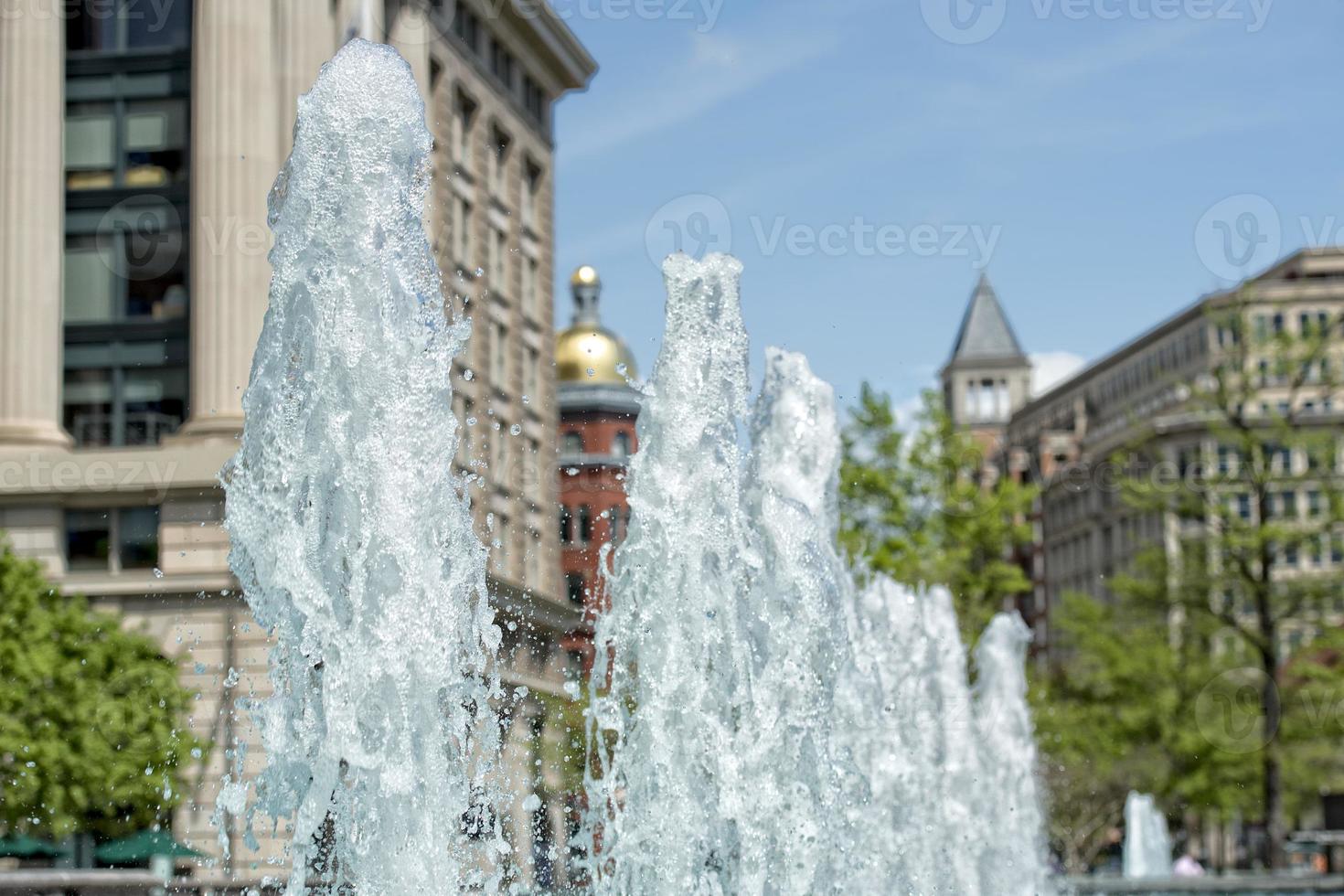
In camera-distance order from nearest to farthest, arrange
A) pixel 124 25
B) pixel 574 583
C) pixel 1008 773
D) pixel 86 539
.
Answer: pixel 1008 773
pixel 86 539
pixel 124 25
pixel 574 583

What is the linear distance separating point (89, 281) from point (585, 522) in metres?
60.2

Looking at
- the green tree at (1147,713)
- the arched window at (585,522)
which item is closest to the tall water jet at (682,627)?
the green tree at (1147,713)

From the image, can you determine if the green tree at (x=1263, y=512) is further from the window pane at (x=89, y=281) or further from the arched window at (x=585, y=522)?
the arched window at (x=585, y=522)

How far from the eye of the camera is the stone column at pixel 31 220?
119 ft

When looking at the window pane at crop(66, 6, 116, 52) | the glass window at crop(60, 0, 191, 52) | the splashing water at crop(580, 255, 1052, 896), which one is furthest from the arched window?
the splashing water at crop(580, 255, 1052, 896)

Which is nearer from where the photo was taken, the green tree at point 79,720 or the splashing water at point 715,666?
the splashing water at point 715,666

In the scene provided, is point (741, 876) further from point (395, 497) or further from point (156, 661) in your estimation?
point (156, 661)

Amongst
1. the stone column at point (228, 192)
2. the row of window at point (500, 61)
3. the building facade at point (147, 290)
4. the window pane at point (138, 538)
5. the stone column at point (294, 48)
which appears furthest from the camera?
the row of window at point (500, 61)

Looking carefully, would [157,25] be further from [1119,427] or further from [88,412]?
[1119,427]

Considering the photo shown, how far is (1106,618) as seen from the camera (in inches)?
1975

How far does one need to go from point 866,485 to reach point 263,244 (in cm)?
1416

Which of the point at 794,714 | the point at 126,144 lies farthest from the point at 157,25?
the point at 794,714

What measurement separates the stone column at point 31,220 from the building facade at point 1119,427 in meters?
55.3

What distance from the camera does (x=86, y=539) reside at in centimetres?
3612
